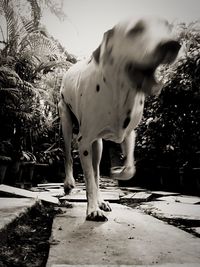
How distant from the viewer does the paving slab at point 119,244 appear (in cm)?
109

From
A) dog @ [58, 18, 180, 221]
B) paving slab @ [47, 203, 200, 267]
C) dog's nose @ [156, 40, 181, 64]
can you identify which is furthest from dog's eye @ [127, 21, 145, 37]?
paving slab @ [47, 203, 200, 267]

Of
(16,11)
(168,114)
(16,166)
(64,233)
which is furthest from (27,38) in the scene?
(64,233)

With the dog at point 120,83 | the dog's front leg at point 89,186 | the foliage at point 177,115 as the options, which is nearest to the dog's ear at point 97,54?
the dog at point 120,83

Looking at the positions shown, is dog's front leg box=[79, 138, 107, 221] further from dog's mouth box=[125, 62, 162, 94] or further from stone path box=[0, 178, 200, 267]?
dog's mouth box=[125, 62, 162, 94]

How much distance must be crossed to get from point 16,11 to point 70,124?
14.4 feet

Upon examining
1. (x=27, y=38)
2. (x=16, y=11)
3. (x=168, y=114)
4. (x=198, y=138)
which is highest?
(x=16, y=11)

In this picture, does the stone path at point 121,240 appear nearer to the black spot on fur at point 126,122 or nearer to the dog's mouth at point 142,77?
the black spot on fur at point 126,122

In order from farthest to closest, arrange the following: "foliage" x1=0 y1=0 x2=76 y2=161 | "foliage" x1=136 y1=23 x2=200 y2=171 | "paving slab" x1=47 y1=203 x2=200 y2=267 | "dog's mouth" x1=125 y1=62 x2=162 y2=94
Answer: "foliage" x1=0 y1=0 x2=76 y2=161 → "foliage" x1=136 y1=23 x2=200 y2=171 → "dog's mouth" x1=125 y1=62 x2=162 y2=94 → "paving slab" x1=47 y1=203 x2=200 y2=267

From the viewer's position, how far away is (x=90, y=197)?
195cm

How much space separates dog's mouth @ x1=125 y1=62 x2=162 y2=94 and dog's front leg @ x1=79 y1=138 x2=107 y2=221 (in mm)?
509

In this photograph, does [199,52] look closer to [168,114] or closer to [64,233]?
[168,114]

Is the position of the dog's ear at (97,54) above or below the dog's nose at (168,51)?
above

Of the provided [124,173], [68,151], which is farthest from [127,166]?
[68,151]

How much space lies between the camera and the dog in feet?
5.33
